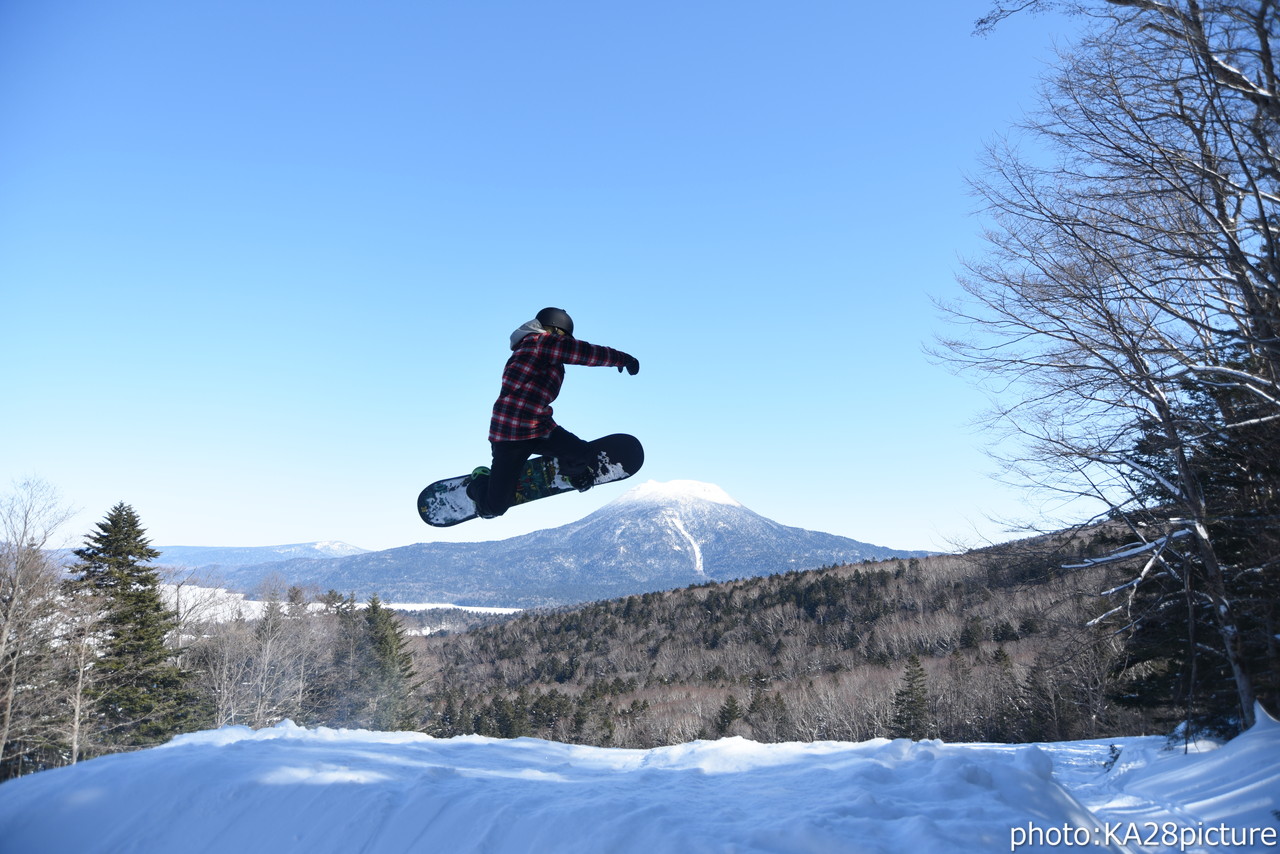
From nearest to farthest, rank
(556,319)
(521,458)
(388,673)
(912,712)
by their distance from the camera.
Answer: (556,319) < (521,458) < (912,712) < (388,673)

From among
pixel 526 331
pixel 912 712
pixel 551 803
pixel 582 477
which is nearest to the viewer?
pixel 551 803

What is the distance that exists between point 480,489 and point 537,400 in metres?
1.29

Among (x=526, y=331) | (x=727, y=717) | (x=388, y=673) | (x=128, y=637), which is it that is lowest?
(x=727, y=717)

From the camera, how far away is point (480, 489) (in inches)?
252

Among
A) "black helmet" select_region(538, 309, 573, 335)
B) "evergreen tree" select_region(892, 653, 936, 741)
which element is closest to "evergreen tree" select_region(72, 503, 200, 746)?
"black helmet" select_region(538, 309, 573, 335)

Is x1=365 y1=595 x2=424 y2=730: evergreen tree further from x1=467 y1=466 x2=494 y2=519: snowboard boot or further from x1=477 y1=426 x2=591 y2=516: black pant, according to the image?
x1=477 y1=426 x2=591 y2=516: black pant

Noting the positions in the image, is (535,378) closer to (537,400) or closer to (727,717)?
(537,400)

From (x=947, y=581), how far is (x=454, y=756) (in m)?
75.9

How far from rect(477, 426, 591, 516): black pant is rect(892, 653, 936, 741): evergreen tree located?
39.6m

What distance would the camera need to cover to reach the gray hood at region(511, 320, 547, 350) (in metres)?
5.43

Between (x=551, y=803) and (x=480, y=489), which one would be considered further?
(x=480, y=489)

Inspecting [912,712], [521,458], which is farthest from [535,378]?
[912,712]

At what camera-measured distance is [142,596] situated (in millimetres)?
28688

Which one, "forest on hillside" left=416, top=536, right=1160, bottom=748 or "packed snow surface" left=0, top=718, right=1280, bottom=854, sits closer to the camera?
A: "packed snow surface" left=0, top=718, right=1280, bottom=854
